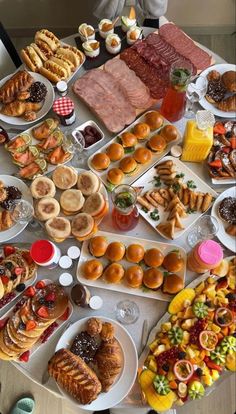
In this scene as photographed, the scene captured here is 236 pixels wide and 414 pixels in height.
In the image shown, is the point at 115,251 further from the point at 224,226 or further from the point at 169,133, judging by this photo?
the point at 169,133

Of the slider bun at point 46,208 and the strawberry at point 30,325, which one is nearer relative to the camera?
the strawberry at point 30,325

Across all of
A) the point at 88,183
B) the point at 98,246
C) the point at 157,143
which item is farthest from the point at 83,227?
the point at 157,143

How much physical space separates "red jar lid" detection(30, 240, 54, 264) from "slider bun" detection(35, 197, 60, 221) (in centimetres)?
15

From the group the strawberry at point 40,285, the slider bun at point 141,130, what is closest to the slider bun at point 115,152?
the slider bun at point 141,130

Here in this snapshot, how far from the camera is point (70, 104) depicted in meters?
2.00

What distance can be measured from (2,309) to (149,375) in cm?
66

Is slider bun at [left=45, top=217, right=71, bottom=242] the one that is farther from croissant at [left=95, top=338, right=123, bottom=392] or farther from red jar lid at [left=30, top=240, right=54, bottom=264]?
croissant at [left=95, top=338, right=123, bottom=392]

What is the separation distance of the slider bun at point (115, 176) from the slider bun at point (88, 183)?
0.06 metres

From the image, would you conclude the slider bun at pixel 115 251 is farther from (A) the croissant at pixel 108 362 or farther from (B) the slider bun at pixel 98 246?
(A) the croissant at pixel 108 362

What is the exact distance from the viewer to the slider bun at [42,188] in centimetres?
187

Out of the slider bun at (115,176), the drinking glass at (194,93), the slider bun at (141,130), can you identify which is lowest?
the slider bun at (115,176)

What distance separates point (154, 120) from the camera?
1.99m

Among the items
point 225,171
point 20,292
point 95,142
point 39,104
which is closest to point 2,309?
point 20,292

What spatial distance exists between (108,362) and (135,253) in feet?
1.45
